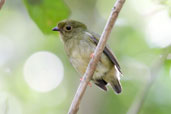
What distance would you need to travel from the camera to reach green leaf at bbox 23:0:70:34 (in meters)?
2.84

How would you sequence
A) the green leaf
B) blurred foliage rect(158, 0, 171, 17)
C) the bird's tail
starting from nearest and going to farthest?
the green leaf, blurred foliage rect(158, 0, 171, 17), the bird's tail

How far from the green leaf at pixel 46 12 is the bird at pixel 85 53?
3.75 ft

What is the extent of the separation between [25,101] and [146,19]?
243cm

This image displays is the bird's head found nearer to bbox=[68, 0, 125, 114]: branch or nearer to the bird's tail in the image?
the bird's tail

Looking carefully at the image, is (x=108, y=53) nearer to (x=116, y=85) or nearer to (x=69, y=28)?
(x=116, y=85)

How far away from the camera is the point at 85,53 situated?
4.14 meters

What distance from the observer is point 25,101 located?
6363mm

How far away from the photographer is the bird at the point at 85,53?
13.7 ft

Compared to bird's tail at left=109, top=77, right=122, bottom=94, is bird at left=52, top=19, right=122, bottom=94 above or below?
above

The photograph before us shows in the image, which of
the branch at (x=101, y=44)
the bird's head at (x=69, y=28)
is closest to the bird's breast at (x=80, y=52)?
the bird's head at (x=69, y=28)

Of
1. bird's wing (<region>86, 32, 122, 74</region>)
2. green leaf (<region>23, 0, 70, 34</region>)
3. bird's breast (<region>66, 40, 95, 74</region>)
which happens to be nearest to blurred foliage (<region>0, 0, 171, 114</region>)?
bird's breast (<region>66, 40, 95, 74</region>)

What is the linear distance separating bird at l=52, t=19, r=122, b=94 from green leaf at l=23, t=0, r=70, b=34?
3.75ft

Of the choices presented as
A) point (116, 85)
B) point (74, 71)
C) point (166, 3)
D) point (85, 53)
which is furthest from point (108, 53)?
point (74, 71)

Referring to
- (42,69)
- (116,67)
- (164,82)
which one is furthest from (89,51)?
(42,69)
